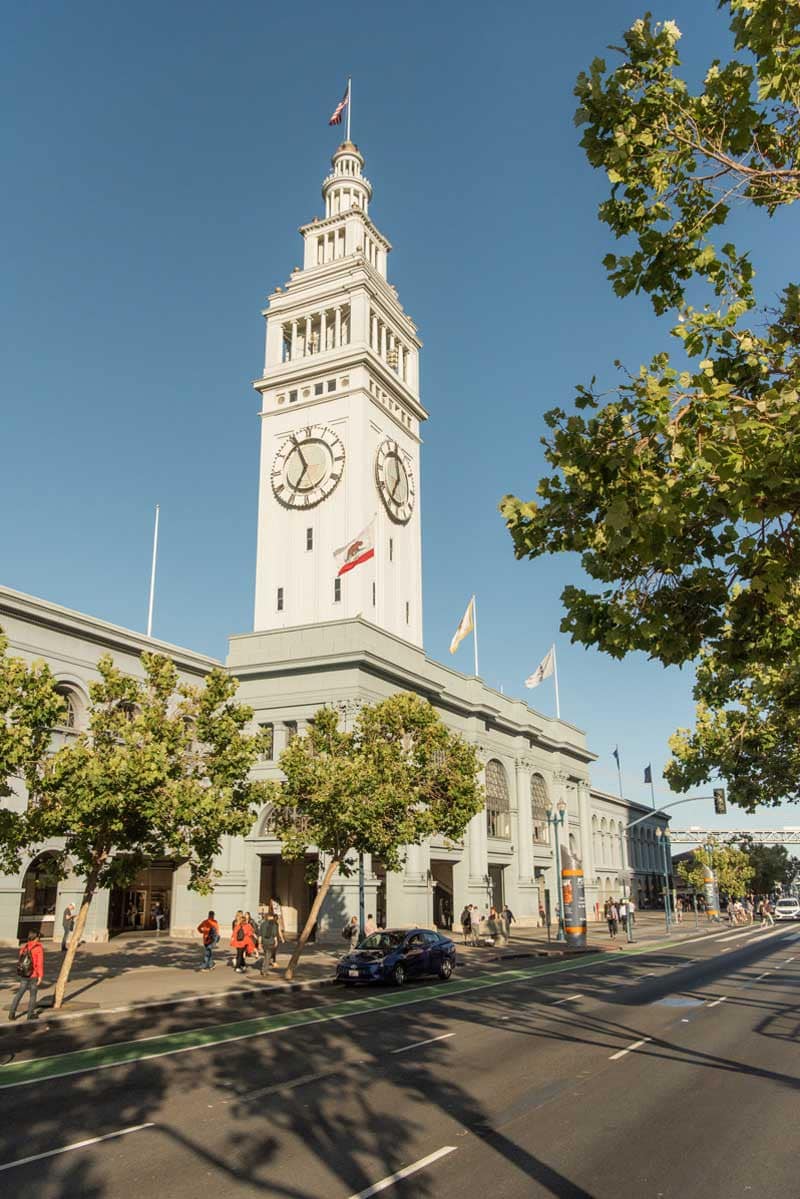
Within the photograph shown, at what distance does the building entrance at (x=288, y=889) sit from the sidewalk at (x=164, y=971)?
5.67 metres

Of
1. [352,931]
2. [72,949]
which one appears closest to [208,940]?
[352,931]

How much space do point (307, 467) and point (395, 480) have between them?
551cm

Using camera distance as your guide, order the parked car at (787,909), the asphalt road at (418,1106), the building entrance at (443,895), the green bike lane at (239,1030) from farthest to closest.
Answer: the parked car at (787,909) < the building entrance at (443,895) < the green bike lane at (239,1030) < the asphalt road at (418,1106)

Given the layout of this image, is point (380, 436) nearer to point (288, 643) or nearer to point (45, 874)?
point (288, 643)

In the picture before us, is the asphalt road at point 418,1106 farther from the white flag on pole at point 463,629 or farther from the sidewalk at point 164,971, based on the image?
the white flag on pole at point 463,629

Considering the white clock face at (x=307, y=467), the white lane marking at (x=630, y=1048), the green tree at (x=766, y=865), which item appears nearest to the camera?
the white lane marking at (x=630, y=1048)

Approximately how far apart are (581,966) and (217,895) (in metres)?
17.9

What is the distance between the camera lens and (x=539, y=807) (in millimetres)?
61531

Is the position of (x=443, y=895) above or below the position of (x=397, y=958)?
above

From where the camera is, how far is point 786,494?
8367 mm

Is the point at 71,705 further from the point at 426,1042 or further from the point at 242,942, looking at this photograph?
the point at 426,1042

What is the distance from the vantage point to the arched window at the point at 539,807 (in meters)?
60.3

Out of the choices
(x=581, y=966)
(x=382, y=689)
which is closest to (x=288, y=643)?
(x=382, y=689)

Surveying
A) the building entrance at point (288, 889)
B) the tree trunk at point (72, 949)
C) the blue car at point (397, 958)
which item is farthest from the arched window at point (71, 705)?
the blue car at point (397, 958)
